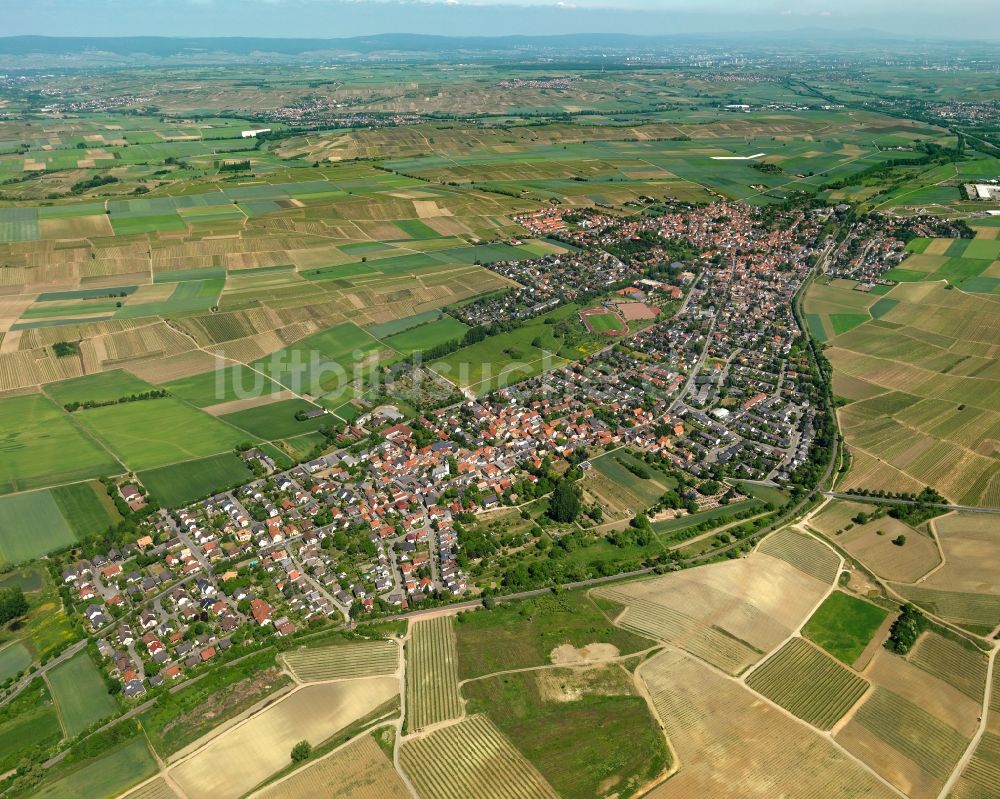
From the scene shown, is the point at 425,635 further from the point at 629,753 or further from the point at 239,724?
the point at 629,753

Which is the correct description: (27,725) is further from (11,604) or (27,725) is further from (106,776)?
(11,604)

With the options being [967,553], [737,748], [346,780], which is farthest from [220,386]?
[967,553]

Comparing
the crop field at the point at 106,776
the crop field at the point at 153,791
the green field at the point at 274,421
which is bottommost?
the crop field at the point at 153,791

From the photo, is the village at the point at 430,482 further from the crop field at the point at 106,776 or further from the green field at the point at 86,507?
the crop field at the point at 106,776

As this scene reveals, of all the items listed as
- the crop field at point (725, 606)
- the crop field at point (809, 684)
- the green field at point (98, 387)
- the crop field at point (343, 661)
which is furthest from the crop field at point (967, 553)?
the green field at point (98, 387)

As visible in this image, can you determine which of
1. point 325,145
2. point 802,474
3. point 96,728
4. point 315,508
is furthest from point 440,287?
point 325,145

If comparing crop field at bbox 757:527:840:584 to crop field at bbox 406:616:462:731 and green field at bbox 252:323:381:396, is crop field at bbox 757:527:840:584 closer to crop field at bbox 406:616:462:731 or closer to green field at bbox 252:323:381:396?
crop field at bbox 406:616:462:731
